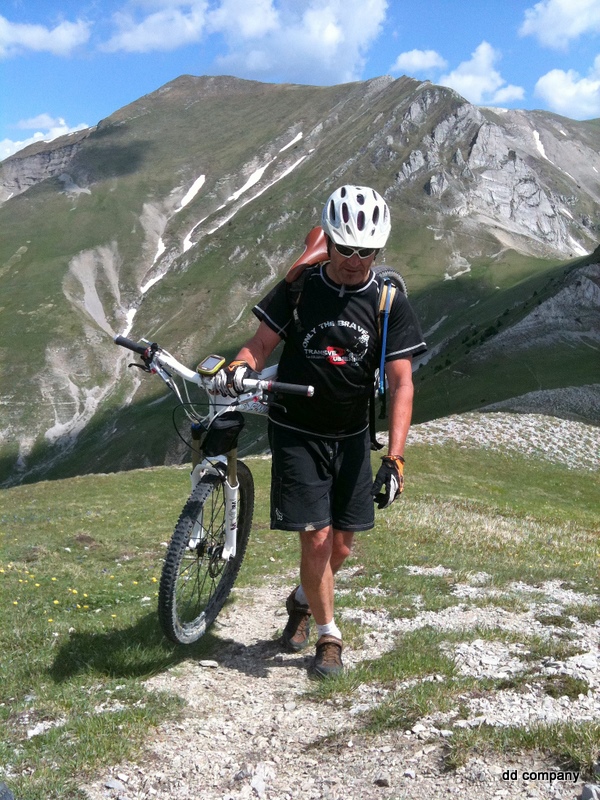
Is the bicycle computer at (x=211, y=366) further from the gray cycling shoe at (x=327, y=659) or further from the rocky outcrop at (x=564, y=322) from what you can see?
the rocky outcrop at (x=564, y=322)

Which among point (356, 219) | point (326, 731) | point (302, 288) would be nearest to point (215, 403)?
point (302, 288)

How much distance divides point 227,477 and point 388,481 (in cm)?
206

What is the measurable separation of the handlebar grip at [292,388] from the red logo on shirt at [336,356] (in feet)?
1.67

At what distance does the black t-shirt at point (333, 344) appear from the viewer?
713 cm

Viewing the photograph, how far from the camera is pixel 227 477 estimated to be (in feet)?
26.4

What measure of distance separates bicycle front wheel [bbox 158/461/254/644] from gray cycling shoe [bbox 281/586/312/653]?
3.07 feet

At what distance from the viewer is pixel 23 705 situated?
650 centimetres

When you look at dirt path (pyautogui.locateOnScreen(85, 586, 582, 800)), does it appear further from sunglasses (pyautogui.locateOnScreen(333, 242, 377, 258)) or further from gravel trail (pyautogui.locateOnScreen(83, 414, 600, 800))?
sunglasses (pyautogui.locateOnScreen(333, 242, 377, 258))

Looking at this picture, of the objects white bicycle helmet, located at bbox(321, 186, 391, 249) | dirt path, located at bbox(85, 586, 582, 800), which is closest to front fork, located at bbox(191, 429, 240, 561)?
dirt path, located at bbox(85, 586, 582, 800)

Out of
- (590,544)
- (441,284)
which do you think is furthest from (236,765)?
(441,284)

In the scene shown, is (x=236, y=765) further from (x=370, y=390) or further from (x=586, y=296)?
(x=586, y=296)

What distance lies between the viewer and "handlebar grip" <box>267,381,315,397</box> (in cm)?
662

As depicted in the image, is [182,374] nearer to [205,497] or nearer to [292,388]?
[205,497]

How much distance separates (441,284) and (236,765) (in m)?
195
